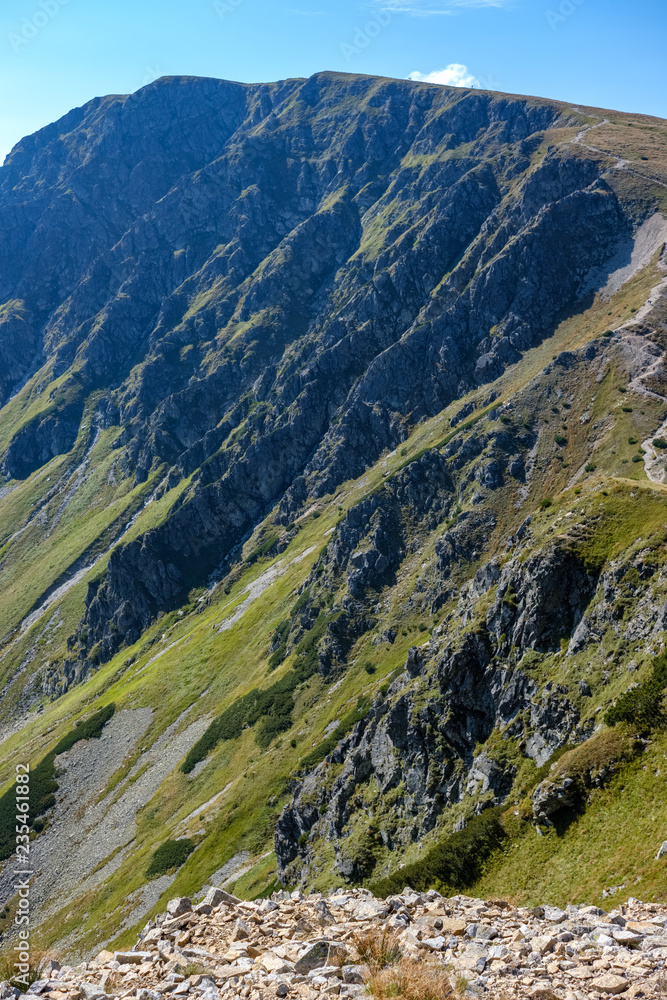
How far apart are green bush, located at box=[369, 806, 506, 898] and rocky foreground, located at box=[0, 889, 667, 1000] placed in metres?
14.2

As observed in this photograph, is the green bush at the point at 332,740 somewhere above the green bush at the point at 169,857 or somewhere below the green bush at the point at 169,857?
above

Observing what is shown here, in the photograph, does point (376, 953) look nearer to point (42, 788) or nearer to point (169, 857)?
point (169, 857)

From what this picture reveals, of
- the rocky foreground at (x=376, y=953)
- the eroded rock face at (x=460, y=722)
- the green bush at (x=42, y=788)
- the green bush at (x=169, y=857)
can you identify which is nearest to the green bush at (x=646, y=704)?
the eroded rock face at (x=460, y=722)

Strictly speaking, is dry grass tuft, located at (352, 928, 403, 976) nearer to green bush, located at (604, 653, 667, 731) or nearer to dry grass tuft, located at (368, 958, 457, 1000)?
dry grass tuft, located at (368, 958, 457, 1000)

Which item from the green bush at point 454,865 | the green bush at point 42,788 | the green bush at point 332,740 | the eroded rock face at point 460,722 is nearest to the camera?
the green bush at point 454,865

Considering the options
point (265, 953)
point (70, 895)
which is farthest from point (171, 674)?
point (265, 953)

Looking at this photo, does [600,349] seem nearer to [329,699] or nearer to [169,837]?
[329,699]

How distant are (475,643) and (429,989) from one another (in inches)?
1707

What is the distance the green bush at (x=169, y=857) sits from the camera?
9112 centimetres

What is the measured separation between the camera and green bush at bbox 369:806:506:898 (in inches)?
1305

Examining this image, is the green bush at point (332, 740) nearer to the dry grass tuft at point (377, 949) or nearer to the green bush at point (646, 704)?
the green bush at point (646, 704)

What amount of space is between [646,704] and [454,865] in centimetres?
1471

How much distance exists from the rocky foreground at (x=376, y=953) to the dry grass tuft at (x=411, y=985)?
0.11ft

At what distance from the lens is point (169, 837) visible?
9906 cm
